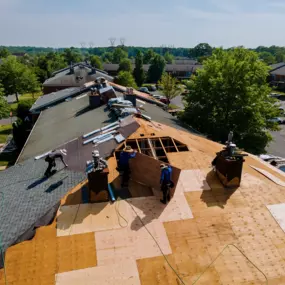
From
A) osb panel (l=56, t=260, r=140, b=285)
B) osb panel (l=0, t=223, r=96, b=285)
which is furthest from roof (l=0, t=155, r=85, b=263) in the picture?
osb panel (l=56, t=260, r=140, b=285)

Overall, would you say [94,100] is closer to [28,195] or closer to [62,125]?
[62,125]

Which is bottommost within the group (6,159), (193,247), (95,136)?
(6,159)

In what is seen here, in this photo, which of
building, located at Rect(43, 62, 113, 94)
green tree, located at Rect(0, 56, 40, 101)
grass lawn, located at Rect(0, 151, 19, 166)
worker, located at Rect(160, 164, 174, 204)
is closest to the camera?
worker, located at Rect(160, 164, 174, 204)

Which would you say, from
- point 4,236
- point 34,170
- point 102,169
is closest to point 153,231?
point 102,169

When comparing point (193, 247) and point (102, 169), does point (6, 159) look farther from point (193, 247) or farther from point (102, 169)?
point (193, 247)

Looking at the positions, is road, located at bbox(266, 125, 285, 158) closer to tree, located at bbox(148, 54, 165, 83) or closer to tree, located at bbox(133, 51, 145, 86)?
tree, located at bbox(133, 51, 145, 86)

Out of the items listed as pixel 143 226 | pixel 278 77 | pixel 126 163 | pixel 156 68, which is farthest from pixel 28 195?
pixel 278 77
